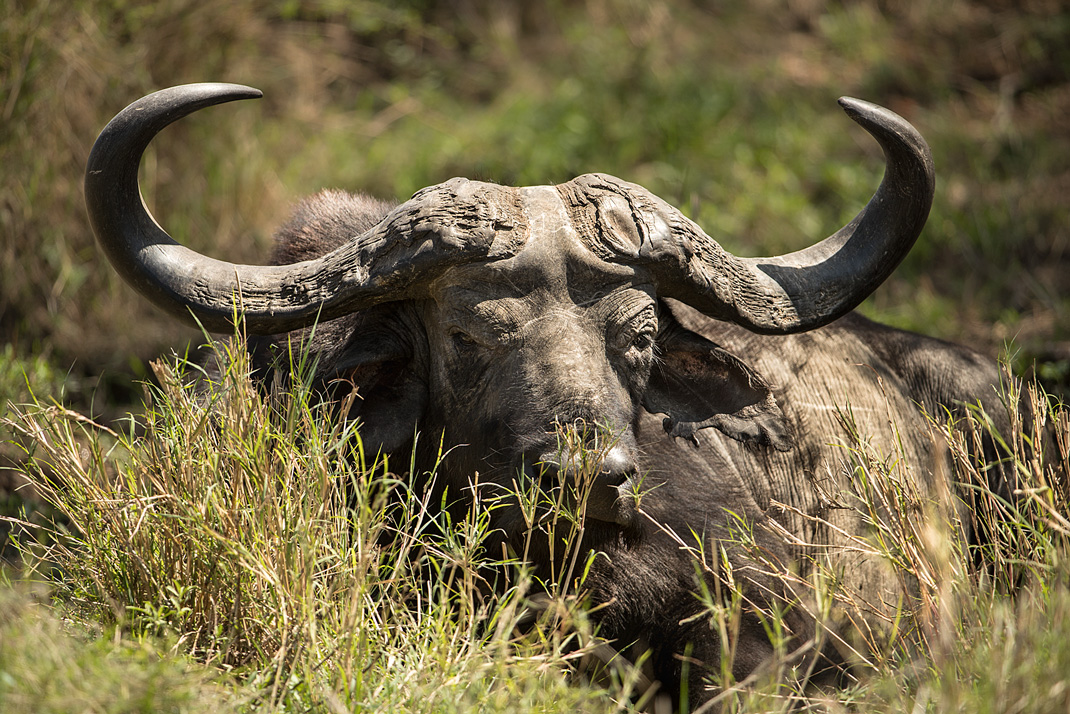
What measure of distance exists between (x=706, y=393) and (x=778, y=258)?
0.54m

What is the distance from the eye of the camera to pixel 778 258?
3.50 m

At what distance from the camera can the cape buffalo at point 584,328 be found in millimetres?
2977

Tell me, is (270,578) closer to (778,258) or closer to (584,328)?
(584,328)

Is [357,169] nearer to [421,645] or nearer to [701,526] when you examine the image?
[701,526]

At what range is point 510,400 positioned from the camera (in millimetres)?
2969

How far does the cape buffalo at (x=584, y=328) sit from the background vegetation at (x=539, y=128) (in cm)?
74

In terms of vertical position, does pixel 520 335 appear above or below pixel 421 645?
above

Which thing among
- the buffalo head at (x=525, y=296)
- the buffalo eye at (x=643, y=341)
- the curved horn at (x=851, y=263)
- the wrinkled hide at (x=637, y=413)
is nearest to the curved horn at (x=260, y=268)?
the buffalo head at (x=525, y=296)

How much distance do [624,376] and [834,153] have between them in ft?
16.5

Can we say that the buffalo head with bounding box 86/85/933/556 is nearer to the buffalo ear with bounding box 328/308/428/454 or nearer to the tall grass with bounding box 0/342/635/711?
the buffalo ear with bounding box 328/308/428/454

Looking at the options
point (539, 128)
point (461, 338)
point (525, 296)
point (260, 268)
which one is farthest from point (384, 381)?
point (539, 128)

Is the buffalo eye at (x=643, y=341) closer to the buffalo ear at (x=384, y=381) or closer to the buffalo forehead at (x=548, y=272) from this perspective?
the buffalo forehead at (x=548, y=272)

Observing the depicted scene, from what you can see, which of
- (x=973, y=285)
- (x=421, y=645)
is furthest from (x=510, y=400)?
(x=973, y=285)

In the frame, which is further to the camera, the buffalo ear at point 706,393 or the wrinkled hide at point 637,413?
the buffalo ear at point 706,393
